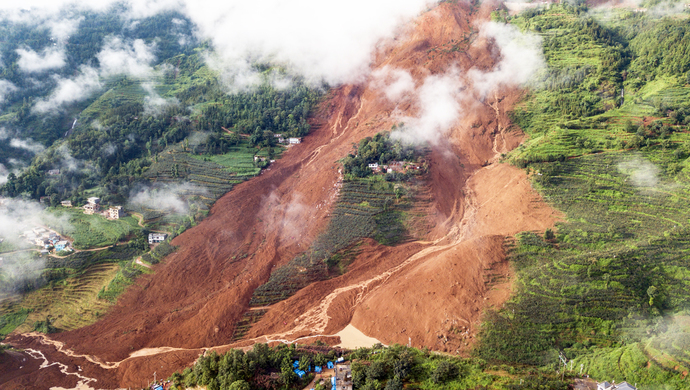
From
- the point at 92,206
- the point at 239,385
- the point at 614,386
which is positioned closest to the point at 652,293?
the point at 614,386

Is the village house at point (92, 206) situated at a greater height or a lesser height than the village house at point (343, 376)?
greater

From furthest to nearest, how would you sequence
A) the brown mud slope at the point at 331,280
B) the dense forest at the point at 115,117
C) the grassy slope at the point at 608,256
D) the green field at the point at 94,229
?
the dense forest at the point at 115,117
the green field at the point at 94,229
the brown mud slope at the point at 331,280
the grassy slope at the point at 608,256

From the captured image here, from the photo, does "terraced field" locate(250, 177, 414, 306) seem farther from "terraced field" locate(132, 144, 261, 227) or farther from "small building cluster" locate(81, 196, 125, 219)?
"small building cluster" locate(81, 196, 125, 219)

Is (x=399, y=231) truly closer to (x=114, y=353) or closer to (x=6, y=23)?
(x=114, y=353)

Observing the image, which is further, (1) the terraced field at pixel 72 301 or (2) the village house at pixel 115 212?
(2) the village house at pixel 115 212

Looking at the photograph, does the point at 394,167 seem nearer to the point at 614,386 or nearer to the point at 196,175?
the point at 196,175

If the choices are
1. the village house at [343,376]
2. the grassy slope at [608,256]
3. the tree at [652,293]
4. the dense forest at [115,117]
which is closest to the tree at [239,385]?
the village house at [343,376]

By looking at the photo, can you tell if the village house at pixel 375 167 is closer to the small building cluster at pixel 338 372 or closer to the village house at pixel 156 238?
the village house at pixel 156 238
